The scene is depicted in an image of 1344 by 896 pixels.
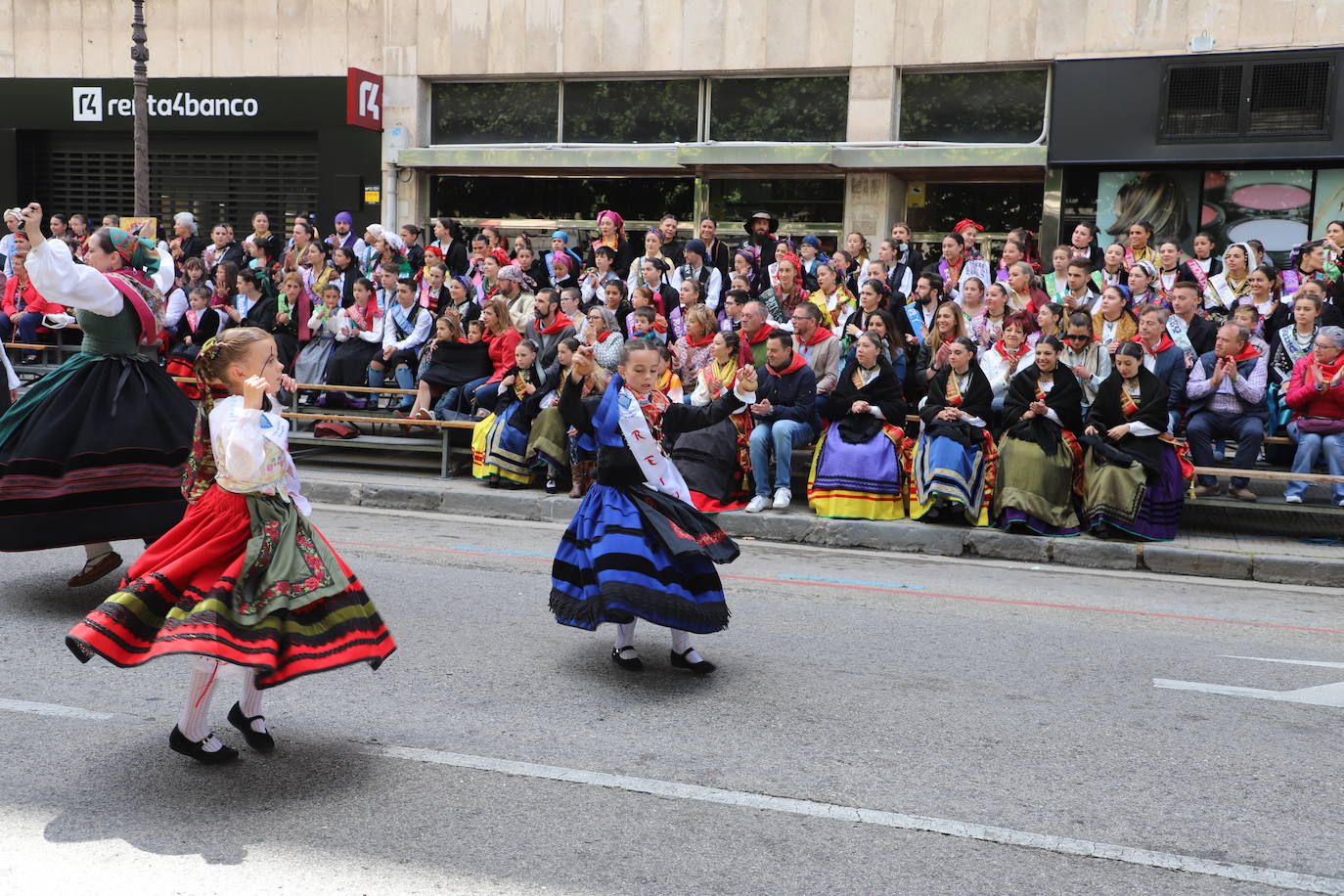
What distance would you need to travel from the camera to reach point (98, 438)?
22.0ft

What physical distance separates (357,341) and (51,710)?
9259 millimetres

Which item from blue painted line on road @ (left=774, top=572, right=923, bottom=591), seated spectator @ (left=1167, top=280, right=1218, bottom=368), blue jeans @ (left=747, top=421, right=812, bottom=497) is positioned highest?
seated spectator @ (left=1167, top=280, right=1218, bottom=368)

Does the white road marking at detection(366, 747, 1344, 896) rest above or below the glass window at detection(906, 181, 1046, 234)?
below

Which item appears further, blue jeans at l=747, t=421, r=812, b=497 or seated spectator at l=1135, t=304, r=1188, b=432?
blue jeans at l=747, t=421, r=812, b=497

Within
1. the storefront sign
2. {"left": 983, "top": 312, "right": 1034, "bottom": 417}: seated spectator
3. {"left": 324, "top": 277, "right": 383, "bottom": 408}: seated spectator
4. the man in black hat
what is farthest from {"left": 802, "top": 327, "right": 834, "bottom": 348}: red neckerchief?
the storefront sign

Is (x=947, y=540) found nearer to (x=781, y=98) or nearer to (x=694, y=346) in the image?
(x=694, y=346)

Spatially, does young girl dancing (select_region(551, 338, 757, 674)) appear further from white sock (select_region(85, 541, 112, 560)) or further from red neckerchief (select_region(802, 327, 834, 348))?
red neckerchief (select_region(802, 327, 834, 348))

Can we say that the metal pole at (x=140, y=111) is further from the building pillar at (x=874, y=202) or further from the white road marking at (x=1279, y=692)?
the white road marking at (x=1279, y=692)

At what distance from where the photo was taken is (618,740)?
202 inches

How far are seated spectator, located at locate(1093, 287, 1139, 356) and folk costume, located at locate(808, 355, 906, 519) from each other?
6.08 feet

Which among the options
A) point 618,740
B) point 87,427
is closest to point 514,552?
point 87,427

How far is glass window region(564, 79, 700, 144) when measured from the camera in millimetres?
19719

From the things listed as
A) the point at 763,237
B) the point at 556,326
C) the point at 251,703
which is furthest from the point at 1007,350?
the point at 251,703

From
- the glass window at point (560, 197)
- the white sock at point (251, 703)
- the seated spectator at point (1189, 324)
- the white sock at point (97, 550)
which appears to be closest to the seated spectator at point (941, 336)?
the seated spectator at point (1189, 324)
